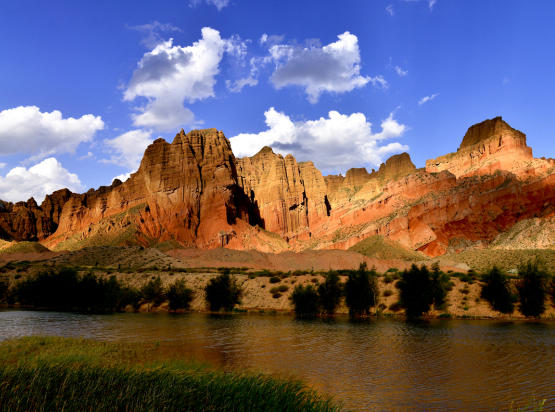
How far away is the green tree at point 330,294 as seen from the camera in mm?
48438

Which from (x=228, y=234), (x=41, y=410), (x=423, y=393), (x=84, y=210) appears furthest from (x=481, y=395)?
(x=84, y=210)

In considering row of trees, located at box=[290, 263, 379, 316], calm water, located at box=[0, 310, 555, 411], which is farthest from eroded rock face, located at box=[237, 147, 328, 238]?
calm water, located at box=[0, 310, 555, 411]

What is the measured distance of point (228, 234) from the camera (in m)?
130

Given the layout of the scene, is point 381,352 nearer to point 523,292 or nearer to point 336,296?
point 336,296

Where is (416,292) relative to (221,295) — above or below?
above

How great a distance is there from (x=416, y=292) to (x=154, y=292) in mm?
35667

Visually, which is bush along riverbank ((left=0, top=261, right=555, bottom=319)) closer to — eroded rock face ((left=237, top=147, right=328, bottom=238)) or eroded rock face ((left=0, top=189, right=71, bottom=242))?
eroded rock face ((left=237, top=147, right=328, bottom=238))

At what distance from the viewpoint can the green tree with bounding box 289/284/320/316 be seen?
48094 millimetres

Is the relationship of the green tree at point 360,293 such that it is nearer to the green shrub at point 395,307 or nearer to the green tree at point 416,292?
the green shrub at point 395,307

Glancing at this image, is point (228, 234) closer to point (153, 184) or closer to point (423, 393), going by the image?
point (153, 184)

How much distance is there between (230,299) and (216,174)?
9644 centimetres

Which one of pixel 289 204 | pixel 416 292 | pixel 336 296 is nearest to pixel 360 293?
pixel 336 296

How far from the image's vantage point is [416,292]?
4712cm

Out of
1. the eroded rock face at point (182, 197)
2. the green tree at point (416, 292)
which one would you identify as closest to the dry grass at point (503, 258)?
the green tree at point (416, 292)
